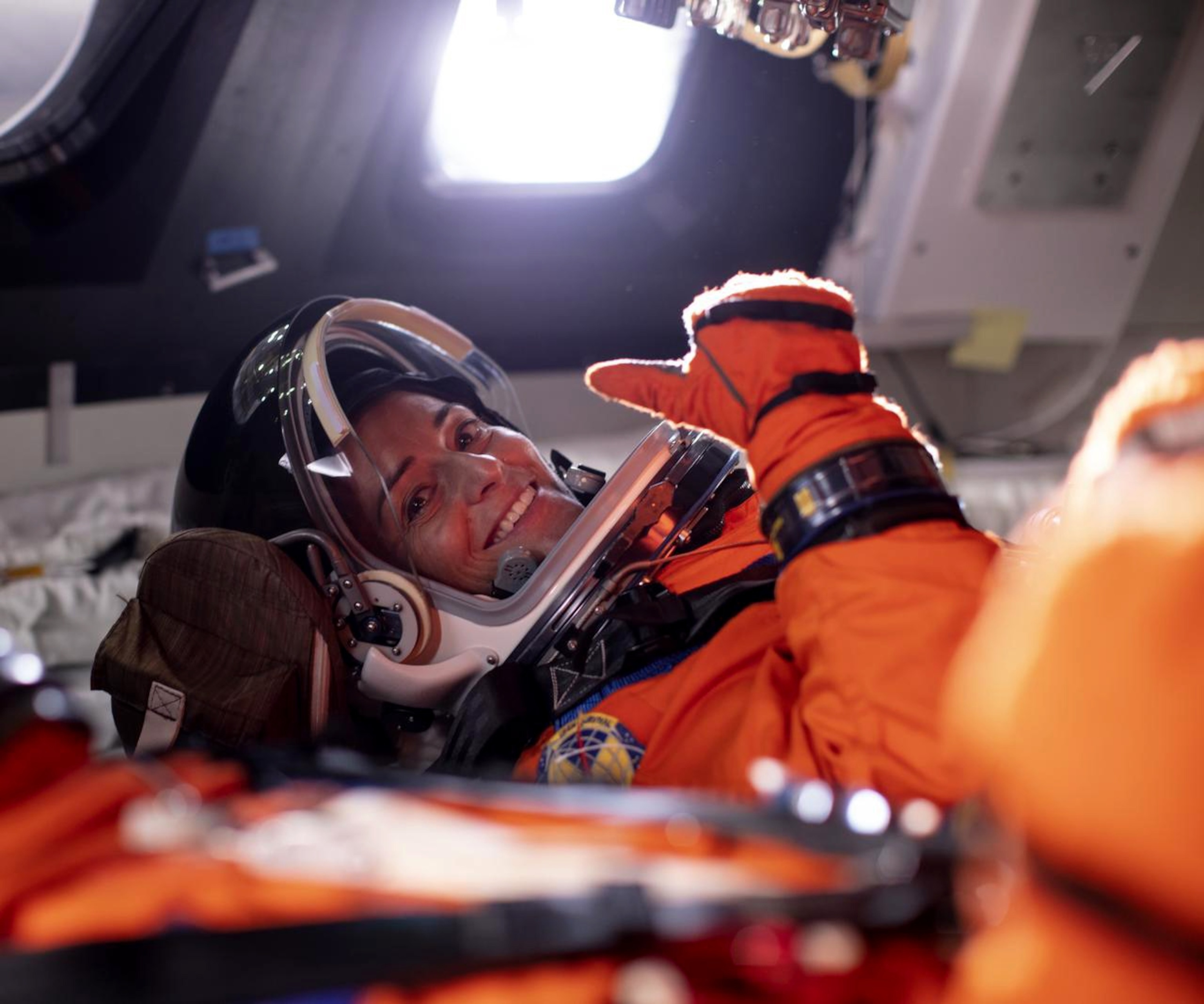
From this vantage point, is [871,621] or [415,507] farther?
[415,507]

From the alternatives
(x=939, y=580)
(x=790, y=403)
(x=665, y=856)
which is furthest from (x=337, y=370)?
(x=665, y=856)

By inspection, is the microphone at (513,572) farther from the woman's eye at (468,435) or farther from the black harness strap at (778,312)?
the black harness strap at (778,312)

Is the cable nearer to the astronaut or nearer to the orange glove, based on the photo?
the astronaut

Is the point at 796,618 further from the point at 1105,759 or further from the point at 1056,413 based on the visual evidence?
the point at 1056,413

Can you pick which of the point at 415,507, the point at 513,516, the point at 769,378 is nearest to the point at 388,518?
the point at 415,507

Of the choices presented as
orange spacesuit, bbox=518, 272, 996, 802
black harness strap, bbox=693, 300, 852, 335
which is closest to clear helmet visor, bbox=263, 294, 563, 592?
orange spacesuit, bbox=518, 272, 996, 802

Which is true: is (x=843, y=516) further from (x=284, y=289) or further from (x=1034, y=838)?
(x=284, y=289)

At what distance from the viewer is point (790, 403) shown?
1.15 metres

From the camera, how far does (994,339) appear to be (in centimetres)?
303

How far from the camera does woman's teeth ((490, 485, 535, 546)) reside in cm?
155

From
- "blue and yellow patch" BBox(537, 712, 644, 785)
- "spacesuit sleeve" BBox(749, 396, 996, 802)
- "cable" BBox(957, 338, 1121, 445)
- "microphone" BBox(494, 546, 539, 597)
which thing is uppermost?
"spacesuit sleeve" BBox(749, 396, 996, 802)

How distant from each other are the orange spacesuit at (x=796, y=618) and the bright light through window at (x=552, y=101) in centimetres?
100

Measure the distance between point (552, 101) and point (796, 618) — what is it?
1467mm

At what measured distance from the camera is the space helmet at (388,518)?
4.60 feet
